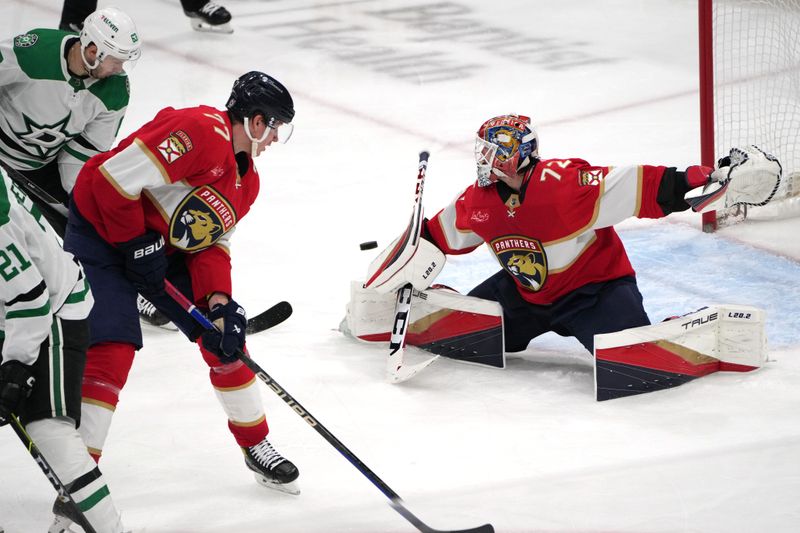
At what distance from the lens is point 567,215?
332 cm

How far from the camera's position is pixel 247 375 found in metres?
2.90

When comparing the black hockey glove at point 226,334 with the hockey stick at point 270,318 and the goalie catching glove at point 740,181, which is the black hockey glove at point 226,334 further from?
the goalie catching glove at point 740,181

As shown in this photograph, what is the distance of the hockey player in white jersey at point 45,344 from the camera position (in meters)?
2.27

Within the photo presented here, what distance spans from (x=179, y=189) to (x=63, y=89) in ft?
3.06

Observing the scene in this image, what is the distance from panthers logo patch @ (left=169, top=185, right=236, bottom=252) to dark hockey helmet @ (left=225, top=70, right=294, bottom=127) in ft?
0.68

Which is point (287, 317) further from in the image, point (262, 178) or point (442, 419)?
point (262, 178)

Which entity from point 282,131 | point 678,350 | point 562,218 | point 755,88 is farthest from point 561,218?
point 755,88

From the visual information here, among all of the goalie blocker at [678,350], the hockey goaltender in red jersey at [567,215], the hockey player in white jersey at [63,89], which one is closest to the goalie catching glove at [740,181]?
the hockey goaltender in red jersey at [567,215]

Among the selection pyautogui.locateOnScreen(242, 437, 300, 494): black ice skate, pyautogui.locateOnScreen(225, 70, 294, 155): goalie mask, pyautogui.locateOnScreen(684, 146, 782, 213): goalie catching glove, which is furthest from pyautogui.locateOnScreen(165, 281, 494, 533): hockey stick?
pyautogui.locateOnScreen(684, 146, 782, 213): goalie catching glove

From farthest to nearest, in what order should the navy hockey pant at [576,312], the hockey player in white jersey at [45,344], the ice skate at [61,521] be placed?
1. the navy hockey pant at [576,312]
2. the ice skate at [61,521]
3. the hockey player in white jersey at [45,344]

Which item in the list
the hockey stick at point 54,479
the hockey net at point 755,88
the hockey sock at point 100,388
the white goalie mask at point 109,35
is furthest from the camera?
the hockey net at point 755,88

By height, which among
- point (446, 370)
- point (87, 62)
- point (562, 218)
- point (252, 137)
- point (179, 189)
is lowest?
point (446, 370)

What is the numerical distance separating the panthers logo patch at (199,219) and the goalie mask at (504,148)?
752 millimetres

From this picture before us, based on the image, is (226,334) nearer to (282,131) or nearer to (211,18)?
(282,131)
